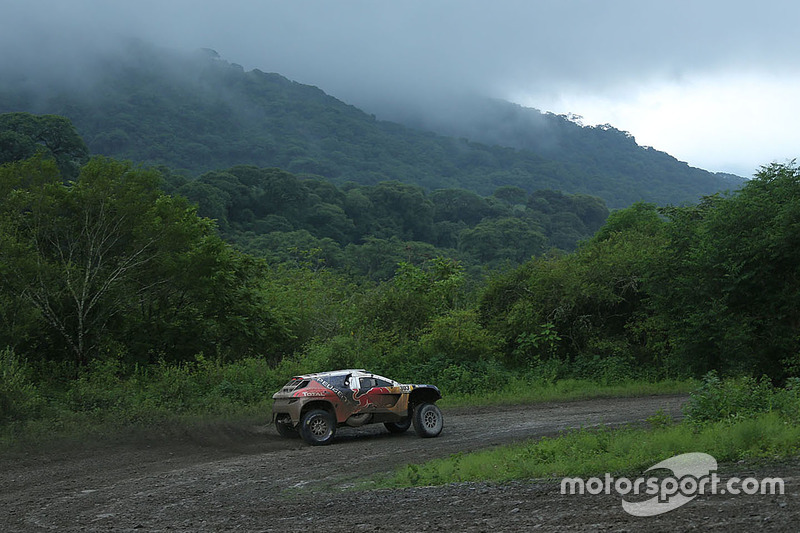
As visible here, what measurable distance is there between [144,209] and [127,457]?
36.3 ft

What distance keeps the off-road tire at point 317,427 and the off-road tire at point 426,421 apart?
1.97 meters

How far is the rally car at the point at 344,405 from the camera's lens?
1627 cm

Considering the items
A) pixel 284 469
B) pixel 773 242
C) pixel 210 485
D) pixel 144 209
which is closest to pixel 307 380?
pixel 284 469

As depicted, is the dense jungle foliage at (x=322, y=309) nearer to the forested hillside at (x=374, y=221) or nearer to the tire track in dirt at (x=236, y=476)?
the tire track in dirt at (x=236, y=476)

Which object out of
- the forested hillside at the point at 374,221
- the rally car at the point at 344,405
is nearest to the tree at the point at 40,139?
the forested hillside at the point at 374,221

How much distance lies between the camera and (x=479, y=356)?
90.9 ft

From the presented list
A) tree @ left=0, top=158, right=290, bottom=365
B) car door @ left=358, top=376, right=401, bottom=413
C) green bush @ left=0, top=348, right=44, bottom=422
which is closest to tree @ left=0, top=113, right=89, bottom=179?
tree @ left=0, top=158, right=290, bottom=365

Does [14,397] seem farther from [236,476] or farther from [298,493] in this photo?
[298,493]

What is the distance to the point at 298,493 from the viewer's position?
35.6ft

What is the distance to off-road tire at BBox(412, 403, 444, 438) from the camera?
16.7 metres

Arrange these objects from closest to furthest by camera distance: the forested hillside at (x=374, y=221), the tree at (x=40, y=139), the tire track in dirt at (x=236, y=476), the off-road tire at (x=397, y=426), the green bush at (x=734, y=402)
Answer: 1. the tire track in dirt at (x=236, y=476)
2. the green bush at (x=734, y=402)
3. the off-road tire at (x=397, y=426)
4. the tree at (x=40, y=139)
5. the forested hillside at (x=374, y=221)

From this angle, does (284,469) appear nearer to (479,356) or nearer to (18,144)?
(479,356)

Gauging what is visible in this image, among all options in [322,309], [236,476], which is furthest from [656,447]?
[322,309]

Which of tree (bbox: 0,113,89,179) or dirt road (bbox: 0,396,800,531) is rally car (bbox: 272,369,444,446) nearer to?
dirt road (bbox: 0,396,800,531)
